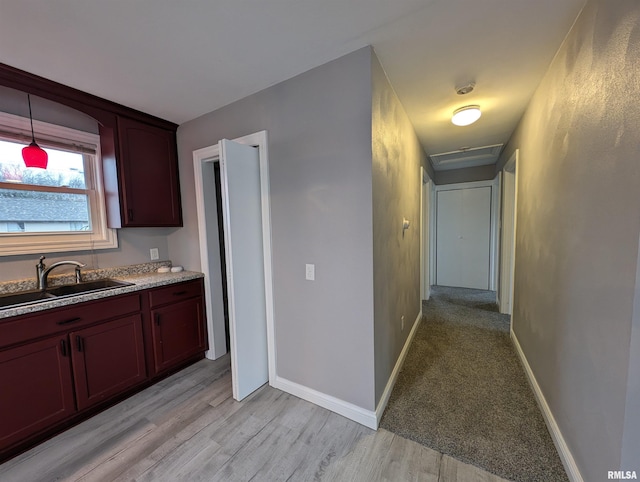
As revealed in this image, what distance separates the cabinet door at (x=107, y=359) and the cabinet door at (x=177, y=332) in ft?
0.45

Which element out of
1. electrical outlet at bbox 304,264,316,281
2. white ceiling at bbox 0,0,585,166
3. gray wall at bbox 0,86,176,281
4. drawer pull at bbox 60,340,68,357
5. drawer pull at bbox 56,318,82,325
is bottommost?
drawer pull at bbox 60,340,68,357

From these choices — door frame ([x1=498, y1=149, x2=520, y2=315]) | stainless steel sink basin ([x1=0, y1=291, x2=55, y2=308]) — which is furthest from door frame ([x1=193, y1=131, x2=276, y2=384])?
door frame ([x1=498, y1=149, x2=520, y2=315])

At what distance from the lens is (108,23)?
4.41 feet

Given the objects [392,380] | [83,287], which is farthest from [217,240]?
[392,380]

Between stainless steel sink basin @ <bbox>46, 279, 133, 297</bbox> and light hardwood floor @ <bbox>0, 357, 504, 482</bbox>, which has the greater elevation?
stainless steel sink basin @ <bbox>46, 279, 133, 297</bbox>

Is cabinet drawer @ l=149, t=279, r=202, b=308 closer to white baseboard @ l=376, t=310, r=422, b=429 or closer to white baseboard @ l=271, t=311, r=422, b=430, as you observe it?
white baseboard @ l=271, t=311, r=422, b=430

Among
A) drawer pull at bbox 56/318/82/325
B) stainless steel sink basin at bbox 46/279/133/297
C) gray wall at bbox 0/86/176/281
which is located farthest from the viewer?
stainless steel sink basin at bbox 46/279/133/297

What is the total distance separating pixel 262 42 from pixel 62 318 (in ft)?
7.18

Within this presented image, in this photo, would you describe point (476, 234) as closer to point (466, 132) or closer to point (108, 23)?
point (466, 132)

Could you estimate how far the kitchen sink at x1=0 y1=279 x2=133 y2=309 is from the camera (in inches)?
70.6

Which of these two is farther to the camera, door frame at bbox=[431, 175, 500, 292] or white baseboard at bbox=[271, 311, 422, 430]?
door frame at bbox=[431, 175, 500, 292]

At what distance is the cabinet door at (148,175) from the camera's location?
232cm

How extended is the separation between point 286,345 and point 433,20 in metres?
2.34

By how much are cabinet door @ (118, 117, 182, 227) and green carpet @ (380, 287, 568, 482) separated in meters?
2.68
